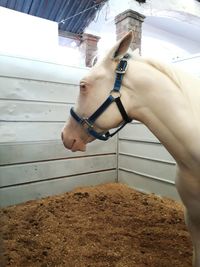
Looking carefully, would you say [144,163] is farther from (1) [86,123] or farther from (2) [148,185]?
(1) [86,123]

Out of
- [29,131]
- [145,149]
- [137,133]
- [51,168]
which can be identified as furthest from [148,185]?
[29,131]

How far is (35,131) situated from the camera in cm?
261

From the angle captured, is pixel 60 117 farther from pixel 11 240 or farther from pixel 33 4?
pixel 33 4

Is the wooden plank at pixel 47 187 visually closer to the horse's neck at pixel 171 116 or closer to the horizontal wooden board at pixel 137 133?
the horizontal wooden board at pixel 137 133

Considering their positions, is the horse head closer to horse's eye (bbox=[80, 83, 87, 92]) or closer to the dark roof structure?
A: horse's eye (bbox=[80, 83, 87, 92])

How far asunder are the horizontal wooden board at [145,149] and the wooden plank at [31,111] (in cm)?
94

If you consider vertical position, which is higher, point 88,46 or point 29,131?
point 88,46

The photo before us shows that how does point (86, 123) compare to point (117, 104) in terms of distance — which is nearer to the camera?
point (117, 104)

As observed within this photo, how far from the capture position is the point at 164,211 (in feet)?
8.00

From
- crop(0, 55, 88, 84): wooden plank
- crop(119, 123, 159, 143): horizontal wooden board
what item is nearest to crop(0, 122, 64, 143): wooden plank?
crop(0, 55, 88, 84): wooden plank

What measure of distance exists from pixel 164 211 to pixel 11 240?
4.89 ft

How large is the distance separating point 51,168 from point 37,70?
1119 mm

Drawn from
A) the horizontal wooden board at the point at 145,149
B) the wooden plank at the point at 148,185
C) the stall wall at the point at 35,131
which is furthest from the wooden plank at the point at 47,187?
the horizontal wooden board at the point at 145,149

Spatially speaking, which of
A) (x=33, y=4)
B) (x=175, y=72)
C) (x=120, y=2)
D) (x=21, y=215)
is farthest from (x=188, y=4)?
(x=21, y=215)
